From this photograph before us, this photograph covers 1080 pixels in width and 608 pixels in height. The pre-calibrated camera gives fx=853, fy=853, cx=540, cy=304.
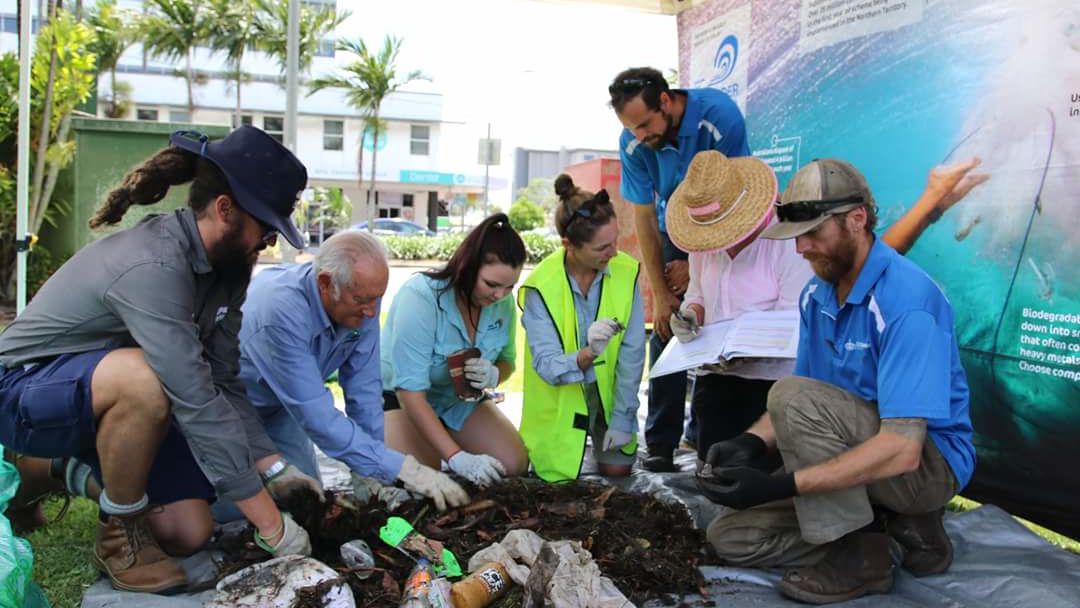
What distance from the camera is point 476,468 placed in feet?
10.2

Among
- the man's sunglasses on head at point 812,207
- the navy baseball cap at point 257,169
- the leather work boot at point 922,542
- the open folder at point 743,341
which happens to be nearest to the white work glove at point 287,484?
the navy baseball cap at point 257,169

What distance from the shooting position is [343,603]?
212cm

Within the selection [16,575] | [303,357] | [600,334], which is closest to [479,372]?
[600,334]

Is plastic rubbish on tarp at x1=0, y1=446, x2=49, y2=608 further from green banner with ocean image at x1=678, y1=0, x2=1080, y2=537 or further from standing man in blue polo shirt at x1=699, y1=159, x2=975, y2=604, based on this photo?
green banner with ocean image at x1=678, y1=0, x2=1080, y2=537

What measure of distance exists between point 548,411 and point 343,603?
1.55m

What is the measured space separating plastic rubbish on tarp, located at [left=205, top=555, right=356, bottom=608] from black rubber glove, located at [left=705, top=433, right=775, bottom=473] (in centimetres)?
113

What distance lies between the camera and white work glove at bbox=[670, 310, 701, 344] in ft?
11.4

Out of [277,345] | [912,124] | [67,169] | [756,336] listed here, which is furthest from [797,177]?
[67,169]

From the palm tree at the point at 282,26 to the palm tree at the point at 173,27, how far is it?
1.79 m

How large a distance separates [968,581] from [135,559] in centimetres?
240

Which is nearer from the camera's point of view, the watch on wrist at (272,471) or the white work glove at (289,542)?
the white work glove at (289,542)

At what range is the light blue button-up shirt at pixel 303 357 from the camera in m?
2.77

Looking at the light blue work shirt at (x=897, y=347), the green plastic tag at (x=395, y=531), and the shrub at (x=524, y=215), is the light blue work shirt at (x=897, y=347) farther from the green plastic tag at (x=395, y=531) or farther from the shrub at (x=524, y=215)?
the shrub at (x=524, y=215)

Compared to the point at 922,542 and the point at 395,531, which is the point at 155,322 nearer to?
the point at 395,531
